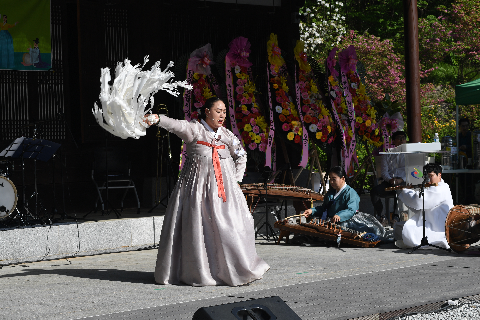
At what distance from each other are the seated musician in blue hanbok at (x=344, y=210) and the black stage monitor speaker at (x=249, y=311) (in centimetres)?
495

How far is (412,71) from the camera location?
416 inches

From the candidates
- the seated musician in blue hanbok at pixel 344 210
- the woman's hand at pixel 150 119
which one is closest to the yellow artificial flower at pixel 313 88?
the seated musician in blue hanbok at pixel 344 210

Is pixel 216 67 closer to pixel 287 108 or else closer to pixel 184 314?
pixel 287 108

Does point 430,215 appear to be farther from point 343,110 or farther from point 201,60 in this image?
point 201,60

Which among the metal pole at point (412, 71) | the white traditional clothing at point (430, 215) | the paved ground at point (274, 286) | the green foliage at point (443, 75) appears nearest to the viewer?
the paved ground at point (274, 286)

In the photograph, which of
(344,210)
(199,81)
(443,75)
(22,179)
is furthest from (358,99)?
(443,75)

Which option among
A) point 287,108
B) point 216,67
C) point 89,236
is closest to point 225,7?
point 216,67

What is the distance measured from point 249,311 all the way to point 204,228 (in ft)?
8.76

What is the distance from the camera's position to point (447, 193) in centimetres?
876

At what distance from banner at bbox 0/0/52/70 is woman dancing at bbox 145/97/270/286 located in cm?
493

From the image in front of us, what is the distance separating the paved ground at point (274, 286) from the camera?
545 cm

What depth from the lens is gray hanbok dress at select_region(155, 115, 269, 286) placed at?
6.55 m

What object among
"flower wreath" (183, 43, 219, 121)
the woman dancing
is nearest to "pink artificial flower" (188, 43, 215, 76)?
"flower wreath" (183, 43, 219, 121)

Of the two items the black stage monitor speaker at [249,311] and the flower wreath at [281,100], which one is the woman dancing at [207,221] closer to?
the black stage monitor speaker at [249,311]
